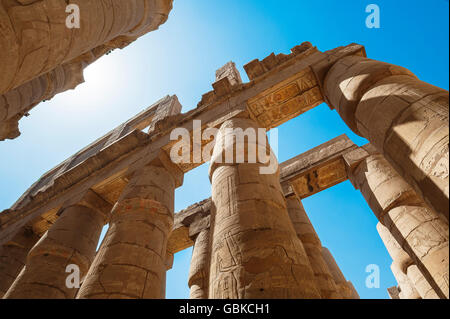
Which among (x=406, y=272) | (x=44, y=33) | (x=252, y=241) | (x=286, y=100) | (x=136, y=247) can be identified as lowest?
(x=252, y=241)

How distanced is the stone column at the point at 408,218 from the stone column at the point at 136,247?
4803mm

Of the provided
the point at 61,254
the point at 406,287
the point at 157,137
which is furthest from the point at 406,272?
the point at 61,254

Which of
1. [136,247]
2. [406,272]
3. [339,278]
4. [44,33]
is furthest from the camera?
[339,278]

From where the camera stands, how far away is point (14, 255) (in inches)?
347

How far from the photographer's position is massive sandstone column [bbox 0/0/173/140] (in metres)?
4.00

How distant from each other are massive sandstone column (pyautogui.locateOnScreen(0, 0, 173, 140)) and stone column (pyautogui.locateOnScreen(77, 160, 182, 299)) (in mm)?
3082

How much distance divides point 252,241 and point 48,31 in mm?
4664

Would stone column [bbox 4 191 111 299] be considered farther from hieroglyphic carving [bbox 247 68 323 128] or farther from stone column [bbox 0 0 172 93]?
hieroglyphic carving [bbox 247 68 323 128]

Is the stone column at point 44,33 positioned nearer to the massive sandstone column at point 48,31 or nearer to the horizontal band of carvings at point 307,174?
the massive sandstone column at point 48,31

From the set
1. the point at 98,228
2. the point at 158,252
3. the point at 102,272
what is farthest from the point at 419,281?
the point at 98,228

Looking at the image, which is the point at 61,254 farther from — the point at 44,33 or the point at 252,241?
the point at 252,241

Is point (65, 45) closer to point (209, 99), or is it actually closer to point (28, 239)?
point (209, 99)

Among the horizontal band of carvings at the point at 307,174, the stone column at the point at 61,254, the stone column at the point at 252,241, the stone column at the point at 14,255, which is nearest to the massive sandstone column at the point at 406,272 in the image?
the horizontal band of carvings at the point at 307,174

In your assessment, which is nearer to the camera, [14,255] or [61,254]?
[61,254]
